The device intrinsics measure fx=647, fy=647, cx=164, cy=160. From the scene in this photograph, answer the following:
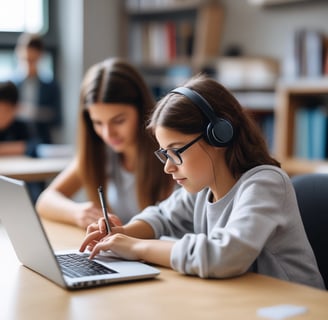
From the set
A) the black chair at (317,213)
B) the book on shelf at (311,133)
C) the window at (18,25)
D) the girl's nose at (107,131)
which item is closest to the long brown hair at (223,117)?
the black chair at (317,213)

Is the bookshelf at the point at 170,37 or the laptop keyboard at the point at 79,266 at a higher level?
the bookshelf at the point at 170,37

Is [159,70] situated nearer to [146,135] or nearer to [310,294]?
[146,135]

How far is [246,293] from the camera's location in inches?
43.5

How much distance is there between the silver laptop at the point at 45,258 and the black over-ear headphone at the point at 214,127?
28 cm

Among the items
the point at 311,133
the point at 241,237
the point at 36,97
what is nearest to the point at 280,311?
the point at 241,237

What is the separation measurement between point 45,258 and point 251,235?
37 centimetres

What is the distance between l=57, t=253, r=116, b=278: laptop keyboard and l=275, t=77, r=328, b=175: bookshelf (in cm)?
228

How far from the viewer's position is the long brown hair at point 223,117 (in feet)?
4.31

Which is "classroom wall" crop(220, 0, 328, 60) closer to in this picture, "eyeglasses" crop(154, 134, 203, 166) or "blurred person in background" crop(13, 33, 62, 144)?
"blurred person in background" crop(13, 33, 62, 144)

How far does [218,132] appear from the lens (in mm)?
1290

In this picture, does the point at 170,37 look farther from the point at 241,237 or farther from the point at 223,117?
the point at 241,237

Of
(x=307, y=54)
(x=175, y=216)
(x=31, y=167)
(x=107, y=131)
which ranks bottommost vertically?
(x=31, y=167)

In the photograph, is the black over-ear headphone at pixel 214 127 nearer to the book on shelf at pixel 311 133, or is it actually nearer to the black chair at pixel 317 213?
the black chair at pixel 317 213

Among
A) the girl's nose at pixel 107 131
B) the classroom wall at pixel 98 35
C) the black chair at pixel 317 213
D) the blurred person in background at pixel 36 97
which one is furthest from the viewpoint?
the blurred person in background at pixel 36 97
